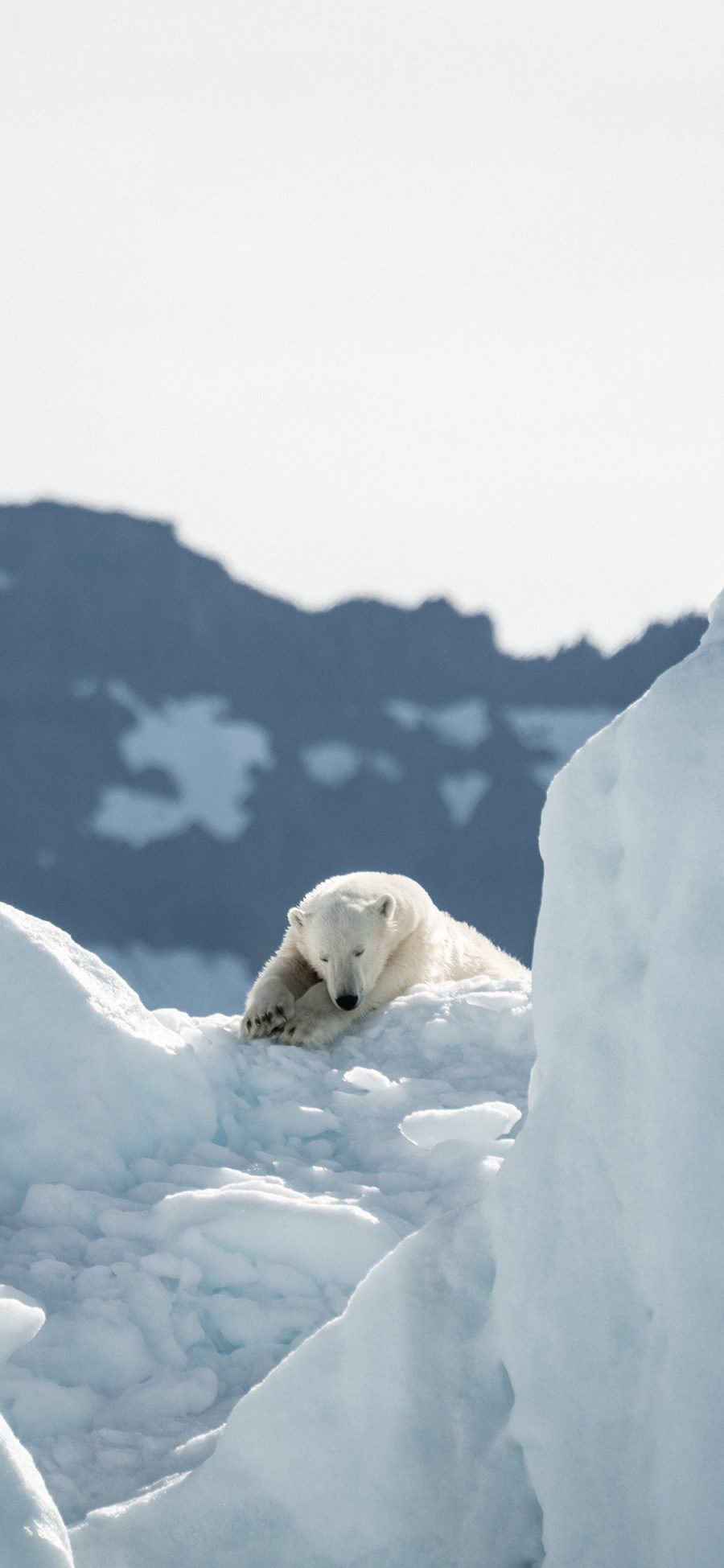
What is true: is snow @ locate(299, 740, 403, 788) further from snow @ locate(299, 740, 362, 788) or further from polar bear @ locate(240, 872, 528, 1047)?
polar bear @ locate(240, 872, 528, 1047)

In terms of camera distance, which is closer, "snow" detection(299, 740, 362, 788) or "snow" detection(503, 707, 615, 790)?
"snow" detection(299, 740, 362, 788)

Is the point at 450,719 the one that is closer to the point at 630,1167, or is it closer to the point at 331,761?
the point at 331,761

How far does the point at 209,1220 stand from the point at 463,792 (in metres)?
23.1

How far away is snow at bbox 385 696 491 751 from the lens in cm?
2630

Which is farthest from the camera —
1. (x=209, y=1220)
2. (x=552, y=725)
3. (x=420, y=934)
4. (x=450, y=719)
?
(x=450, y=719)

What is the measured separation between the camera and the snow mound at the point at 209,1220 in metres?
1.96

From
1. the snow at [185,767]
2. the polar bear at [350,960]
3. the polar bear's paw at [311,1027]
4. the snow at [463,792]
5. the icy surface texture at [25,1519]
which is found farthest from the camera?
the snow at [463,792]

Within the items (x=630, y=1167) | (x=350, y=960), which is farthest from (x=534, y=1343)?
(x=350, y=960)

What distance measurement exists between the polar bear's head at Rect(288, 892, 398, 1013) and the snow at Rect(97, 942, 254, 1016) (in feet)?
61.6

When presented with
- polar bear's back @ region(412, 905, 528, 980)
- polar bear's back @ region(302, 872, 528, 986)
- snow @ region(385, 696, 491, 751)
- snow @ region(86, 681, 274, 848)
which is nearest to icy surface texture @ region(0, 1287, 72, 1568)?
polar bear's back @ region(302, 872, 528, 986)

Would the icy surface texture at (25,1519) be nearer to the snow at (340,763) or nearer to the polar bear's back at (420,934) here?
the polar bear's back at (420,934)

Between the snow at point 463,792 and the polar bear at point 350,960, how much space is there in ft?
64.3

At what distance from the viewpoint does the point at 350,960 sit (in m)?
4.78

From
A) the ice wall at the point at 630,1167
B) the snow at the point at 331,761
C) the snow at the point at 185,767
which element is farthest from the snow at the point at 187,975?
the ice wall at the point at 630,1167
